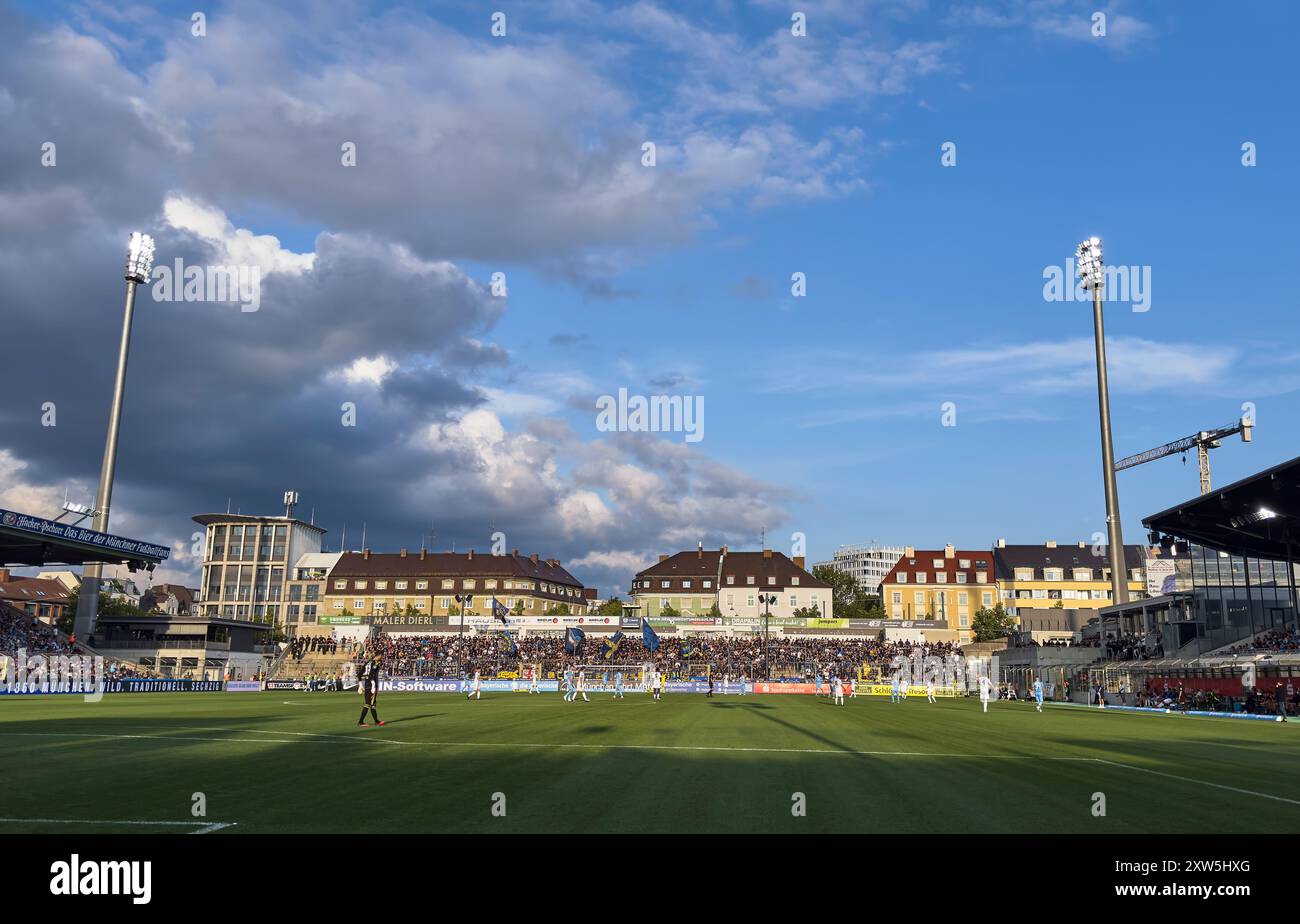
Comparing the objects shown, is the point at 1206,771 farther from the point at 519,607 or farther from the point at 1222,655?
the point at 519,607

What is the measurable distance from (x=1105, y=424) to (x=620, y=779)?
91.6 meters

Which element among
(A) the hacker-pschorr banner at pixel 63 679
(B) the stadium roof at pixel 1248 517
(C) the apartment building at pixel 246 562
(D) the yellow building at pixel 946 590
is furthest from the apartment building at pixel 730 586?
(A) the hacker-pschorr banner at pixel 63 679

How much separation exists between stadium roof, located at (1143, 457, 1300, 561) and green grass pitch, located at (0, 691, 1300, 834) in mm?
30691

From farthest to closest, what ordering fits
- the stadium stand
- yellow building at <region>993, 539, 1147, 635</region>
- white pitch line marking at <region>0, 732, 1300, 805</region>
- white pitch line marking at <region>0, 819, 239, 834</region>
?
yellow building at <region>993, 539, 1147, 635</region> < the stadium stand < white pitch line marking at <region>0, 732, 1300, 805</region> < white pitch line marking at <region>0, 819, 239, 834</region>

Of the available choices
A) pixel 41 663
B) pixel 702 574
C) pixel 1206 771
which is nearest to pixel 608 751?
pixel 1206 771

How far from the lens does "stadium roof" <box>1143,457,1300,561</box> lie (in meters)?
51.9

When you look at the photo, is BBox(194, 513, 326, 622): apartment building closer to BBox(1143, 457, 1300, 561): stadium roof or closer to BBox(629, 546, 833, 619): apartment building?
BBox(629, 546, 833, 619): apartment building

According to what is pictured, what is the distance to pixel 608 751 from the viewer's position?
19094 millimetres

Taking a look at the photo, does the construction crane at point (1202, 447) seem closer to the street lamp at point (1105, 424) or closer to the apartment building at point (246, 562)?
the street lamp at point (1105, 424)

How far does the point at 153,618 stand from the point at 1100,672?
302 feet

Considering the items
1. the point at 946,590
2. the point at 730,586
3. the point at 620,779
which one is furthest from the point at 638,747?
the point at 946,590

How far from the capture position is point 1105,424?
9231cm

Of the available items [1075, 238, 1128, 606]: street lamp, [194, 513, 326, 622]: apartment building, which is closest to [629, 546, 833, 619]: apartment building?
[1075, 238, 1128, 606]: street lamp

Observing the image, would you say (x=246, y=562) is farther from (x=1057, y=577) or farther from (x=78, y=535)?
(x=1057, y=577)
